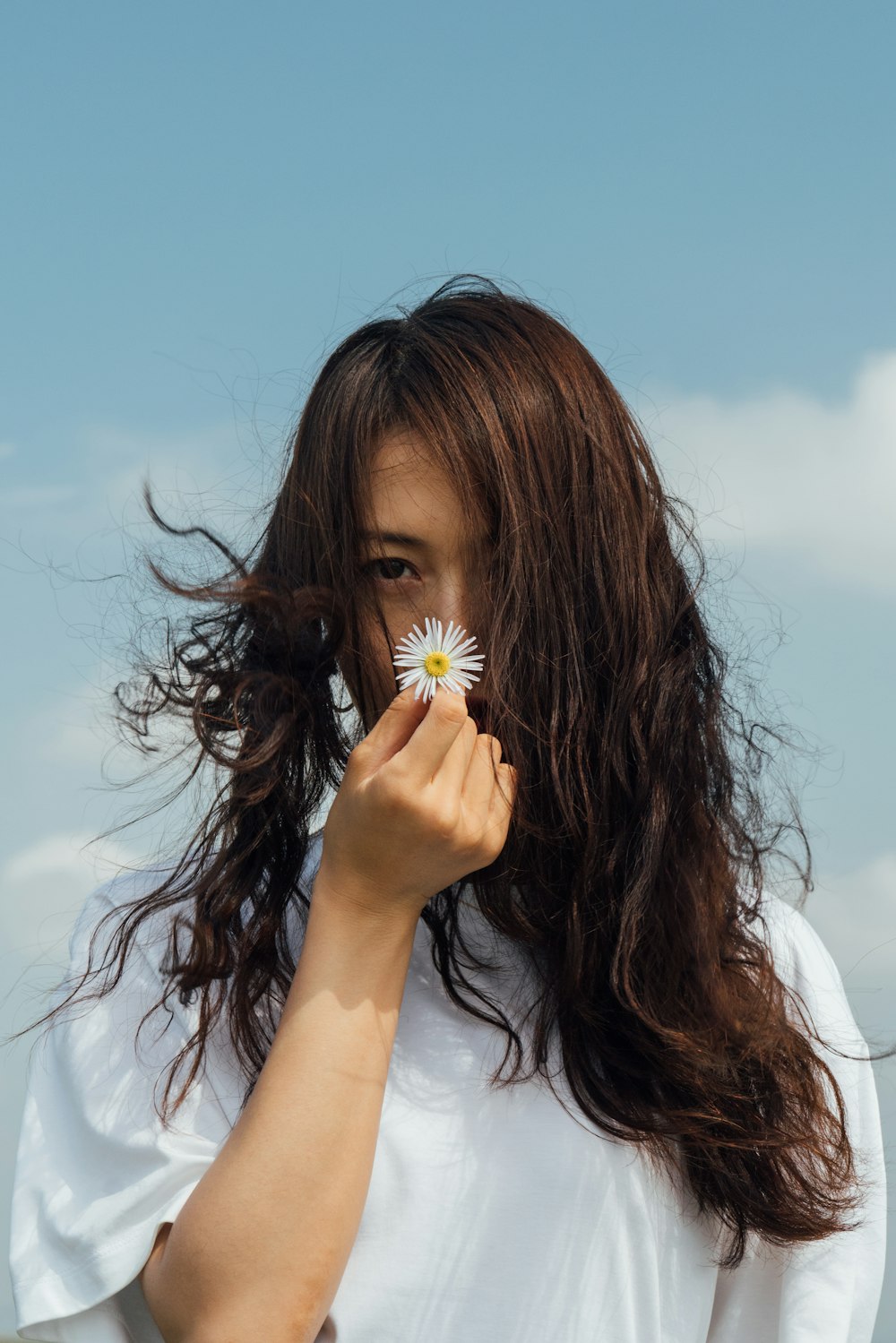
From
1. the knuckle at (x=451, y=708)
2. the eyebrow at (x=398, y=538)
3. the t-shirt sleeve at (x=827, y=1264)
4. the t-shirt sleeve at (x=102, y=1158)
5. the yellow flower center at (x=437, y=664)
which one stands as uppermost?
the eyebrow at (x=398, y=538)

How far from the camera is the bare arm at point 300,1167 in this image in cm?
195

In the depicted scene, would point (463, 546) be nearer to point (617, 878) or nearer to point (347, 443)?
point (347, 443)

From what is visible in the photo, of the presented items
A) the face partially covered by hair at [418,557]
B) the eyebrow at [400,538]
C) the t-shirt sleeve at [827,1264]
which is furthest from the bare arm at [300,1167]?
the t-shirt sleeve at [827,1264]

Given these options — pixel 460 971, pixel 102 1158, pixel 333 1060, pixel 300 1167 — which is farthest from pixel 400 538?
pixel 102 1158

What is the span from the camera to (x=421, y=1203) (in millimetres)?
2184

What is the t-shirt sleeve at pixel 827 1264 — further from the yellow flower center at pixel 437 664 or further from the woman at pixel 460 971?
the yellow flower center at pixel 437 664

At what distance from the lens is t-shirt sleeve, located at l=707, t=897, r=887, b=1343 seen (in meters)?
2.41

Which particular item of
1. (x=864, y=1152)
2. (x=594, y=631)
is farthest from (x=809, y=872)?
(x=594, y=631)

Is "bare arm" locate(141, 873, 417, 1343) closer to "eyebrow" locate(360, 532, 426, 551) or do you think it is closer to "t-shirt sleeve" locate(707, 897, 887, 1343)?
"eyebrow" locate(360, 532, 426, 551)

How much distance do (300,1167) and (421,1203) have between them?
0.30 meters

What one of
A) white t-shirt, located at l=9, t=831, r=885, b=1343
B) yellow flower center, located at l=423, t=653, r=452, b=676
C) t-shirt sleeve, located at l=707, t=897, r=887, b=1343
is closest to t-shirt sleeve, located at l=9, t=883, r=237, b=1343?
white t-shirt, located at l=9, t=831, r=885, b=1343

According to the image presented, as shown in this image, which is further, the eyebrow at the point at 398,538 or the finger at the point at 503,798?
the eyebrow at the point at 398,538

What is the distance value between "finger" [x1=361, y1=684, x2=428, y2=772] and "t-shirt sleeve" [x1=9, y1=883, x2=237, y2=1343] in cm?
63

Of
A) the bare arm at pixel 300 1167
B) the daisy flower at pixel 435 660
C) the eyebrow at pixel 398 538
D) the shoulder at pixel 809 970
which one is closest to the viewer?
the bare arm at pixel 300 1167
